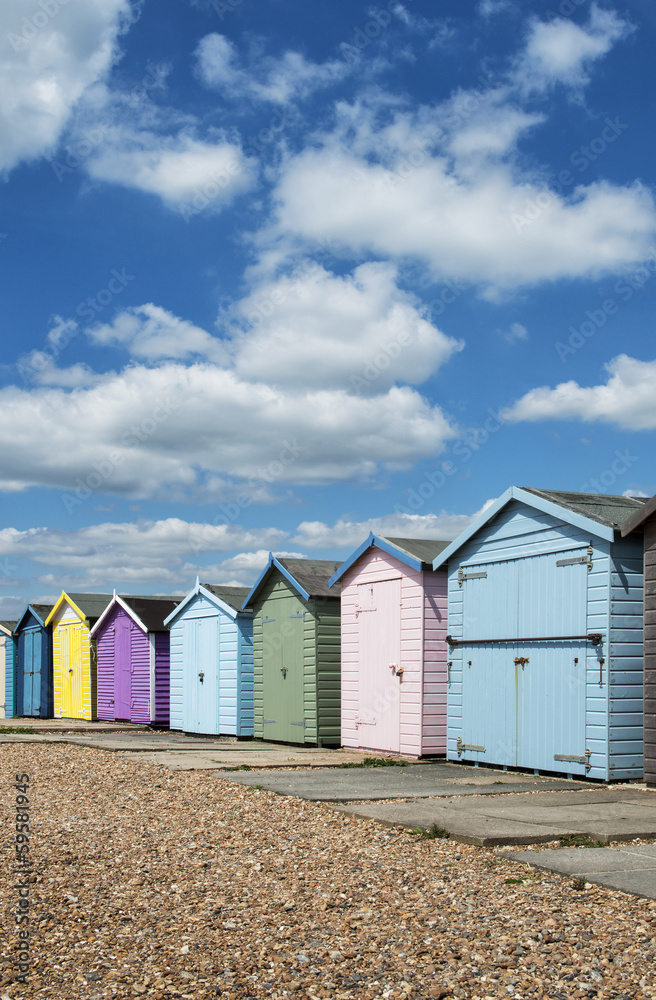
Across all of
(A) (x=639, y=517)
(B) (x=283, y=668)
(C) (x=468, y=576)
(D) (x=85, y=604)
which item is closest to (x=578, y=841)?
(A) (x=639, y=517)

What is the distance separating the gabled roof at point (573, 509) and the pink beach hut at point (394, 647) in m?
0.97

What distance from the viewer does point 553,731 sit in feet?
40.3

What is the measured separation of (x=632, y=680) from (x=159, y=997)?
8.31 meters

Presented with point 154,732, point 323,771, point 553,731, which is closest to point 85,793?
point 323,771

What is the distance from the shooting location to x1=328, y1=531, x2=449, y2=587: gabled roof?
49.2 feet

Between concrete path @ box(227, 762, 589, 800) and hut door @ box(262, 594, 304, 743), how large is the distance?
4.82 meters

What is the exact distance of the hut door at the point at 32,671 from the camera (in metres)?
33.5


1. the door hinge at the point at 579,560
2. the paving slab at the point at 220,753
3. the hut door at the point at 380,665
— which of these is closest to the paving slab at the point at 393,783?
the paving slab at the point at 220,753

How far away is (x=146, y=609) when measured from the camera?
2619 cm

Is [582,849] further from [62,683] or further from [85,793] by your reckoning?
[62,683]

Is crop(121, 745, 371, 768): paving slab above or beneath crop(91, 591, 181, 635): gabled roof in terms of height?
beneath

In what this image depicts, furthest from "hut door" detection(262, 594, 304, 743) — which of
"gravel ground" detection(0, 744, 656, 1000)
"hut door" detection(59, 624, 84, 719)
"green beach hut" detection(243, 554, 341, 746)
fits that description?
"hut door" detection(59, 624, 84, 719)

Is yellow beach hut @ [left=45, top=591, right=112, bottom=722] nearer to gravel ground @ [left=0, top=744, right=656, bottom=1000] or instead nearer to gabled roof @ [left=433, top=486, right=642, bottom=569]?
gabled roof @ [left=433, top=486, right=642, bottom=569]

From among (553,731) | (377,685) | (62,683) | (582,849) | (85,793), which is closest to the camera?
(582,849)
